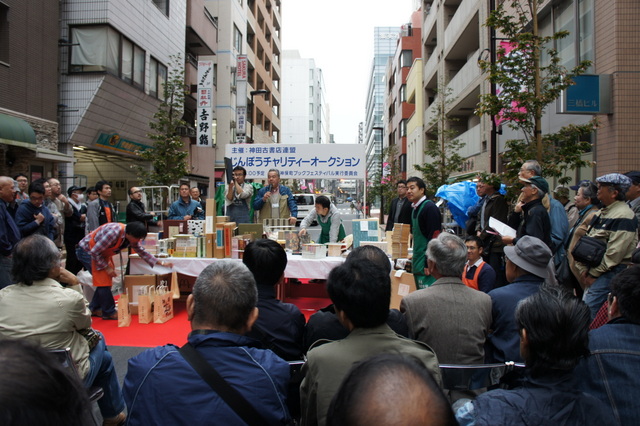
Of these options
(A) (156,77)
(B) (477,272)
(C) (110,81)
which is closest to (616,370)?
(B) (477,272)

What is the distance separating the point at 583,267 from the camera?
4.44 m

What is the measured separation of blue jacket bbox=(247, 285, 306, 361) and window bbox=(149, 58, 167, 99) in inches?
671

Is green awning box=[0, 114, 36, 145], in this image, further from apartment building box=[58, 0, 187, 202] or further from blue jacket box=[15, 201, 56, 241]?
blue jacket box=[15, 201, 56, 241]

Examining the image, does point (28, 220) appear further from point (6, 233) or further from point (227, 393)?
point (227, 393)

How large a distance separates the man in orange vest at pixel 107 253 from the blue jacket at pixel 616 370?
5.57m

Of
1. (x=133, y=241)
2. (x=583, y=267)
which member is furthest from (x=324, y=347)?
(x=133, y=241)

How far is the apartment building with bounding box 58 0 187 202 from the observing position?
45.7 feet

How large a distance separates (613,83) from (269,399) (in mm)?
9334

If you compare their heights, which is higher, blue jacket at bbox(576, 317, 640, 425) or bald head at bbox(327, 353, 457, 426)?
bald head at bbox(327, 353, 457, 426)

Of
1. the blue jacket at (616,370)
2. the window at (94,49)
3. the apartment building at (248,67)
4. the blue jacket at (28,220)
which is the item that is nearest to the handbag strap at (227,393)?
the blue jacket at (616,370)

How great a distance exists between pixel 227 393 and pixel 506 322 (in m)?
1.91

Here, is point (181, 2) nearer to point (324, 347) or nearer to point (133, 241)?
point (133, 241)

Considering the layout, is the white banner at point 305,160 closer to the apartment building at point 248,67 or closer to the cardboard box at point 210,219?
the cardboard box at point 210,219

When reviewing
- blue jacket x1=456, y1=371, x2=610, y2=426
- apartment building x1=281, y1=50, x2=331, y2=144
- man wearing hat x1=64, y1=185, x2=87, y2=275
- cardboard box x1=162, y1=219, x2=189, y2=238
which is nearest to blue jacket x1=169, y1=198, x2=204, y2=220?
cardboard box x1=162, y1=219, x2=189, y2=238
